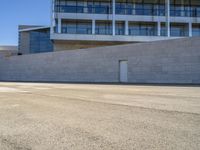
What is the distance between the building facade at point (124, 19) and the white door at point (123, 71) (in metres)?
12.1

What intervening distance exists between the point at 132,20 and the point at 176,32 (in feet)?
22.6

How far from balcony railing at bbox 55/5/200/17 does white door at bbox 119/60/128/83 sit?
613 inches

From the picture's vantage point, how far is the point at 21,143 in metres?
4.20

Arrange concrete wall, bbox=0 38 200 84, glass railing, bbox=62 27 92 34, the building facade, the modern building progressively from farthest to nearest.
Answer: glass railing, bbox=62 27 92 34 < the building facade < the modern building < concrete wall, bbox=0 38 200 84

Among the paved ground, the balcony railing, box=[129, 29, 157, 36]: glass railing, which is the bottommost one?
the paved ground

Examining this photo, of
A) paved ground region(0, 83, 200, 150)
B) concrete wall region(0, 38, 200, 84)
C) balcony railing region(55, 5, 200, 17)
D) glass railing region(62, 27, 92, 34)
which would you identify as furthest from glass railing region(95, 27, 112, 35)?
paved ground region(0, 83, 200, 150)

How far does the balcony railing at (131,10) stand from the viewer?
114 ft

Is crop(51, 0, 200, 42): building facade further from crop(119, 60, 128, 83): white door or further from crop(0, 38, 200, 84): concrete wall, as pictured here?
crop(119, 60, 128, 83): white door

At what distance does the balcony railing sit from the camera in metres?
34.8

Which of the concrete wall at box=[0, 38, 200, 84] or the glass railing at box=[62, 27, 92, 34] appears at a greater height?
the glass railing at box=[62, 27, 92, 34]

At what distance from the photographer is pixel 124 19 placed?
34.9 meters

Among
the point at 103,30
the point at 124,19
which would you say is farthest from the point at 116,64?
the point at 124,19

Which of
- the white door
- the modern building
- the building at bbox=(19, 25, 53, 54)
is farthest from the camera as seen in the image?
the building at bbox=(19, 25, 53, 54)

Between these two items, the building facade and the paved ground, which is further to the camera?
the building facade
